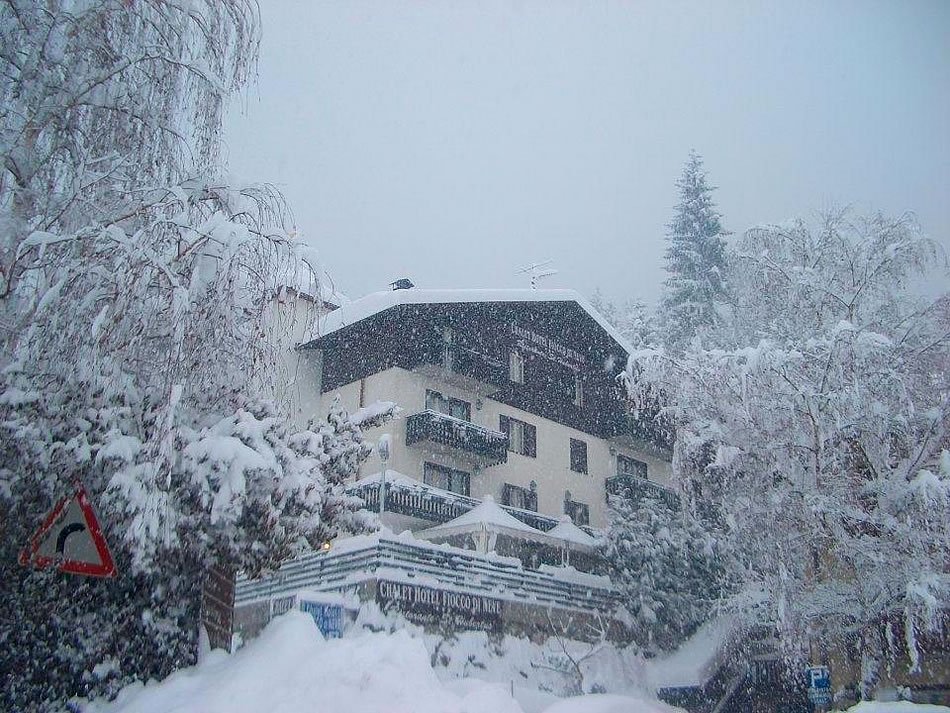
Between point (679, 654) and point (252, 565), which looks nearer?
point (252, 565)

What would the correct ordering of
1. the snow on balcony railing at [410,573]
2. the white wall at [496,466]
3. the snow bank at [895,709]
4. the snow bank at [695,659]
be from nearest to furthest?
the snow bank at [895,709] → the snow on balcony railing at [410,573] → the snow bank at [695,659] → the white wall at [496,466]

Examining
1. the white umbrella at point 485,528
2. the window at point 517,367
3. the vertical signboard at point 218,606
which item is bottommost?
the vertical signboard at point 218,606

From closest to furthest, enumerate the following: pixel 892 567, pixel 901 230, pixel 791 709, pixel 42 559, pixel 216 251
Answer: pixel 42 559, pixel 216 251, pixel 892 567, pixel 901 230, pixel 791 709

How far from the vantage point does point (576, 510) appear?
96.8ft

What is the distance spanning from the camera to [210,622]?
316 inches

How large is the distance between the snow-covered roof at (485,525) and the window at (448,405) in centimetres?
411

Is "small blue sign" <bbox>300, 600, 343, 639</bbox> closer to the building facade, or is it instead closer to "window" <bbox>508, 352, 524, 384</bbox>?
the building facade

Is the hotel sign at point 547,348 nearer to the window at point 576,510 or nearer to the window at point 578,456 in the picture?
the window at point 578,456

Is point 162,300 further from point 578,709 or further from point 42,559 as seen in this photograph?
point 578,709

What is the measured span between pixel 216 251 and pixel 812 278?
1694cm

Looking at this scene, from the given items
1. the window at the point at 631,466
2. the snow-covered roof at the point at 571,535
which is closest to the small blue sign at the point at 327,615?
the snow-covered roof at the point at 571,535

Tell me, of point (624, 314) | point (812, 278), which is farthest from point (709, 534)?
point (624, 314)

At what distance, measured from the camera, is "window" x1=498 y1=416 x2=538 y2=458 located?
91.8 ft

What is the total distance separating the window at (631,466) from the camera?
32.6 m
